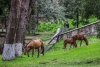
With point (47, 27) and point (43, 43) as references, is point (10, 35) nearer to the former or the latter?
point (43, 43)

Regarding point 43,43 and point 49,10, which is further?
point 49,10

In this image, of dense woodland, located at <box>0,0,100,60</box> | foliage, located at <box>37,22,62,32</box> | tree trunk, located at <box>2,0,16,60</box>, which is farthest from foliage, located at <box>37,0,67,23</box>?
tree trunk, located at <box>2,0,16,60</box>

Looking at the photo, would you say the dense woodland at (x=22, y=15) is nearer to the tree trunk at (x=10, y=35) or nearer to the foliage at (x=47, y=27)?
the tree trunk at (x=10, y=35)

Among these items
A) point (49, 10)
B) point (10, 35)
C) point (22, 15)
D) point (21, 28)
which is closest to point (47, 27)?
point (49, 10)

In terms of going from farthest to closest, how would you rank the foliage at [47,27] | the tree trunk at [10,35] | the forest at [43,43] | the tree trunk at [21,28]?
the foliage at [47,27] → the tree trunk at [21,28] → the tree trunk at [10,35] → the forest at [43,43]

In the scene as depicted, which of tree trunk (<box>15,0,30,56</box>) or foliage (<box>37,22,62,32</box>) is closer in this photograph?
tree trunk (<box>15,0,30,56</box>)

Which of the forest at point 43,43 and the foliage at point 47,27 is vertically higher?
the forest at point 43,43

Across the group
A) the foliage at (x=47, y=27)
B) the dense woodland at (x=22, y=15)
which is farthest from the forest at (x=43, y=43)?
the foliage at (x=47, y=27)

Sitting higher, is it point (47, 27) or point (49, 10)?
point (49, 10)

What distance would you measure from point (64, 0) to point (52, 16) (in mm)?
8950

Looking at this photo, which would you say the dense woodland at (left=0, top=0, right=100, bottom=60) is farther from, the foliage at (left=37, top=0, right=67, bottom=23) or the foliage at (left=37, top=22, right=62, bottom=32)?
the foliage at (left=37, top=22, right=62, bottom=32)

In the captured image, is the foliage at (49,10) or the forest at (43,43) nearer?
the forest at (43,43)

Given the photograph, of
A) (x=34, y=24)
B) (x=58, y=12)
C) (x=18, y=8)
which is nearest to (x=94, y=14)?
(x=18, y=8)

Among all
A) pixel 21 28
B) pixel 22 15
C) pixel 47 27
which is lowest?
pixel 47 27
